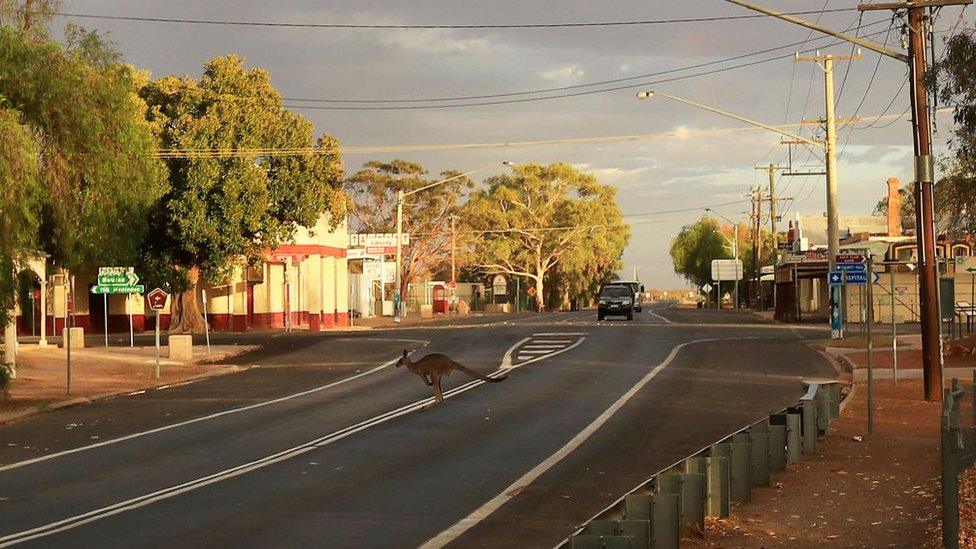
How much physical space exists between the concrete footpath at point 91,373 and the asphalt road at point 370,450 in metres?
1.22

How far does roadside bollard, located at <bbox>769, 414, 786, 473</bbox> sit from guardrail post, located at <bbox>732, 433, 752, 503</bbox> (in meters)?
1.80

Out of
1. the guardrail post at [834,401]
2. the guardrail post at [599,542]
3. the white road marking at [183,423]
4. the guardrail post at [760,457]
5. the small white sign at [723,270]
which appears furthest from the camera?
the small white sign at [723,270]

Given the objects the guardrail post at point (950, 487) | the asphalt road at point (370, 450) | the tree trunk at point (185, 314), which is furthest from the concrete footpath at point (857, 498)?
the tree trunk at point (185, 314)

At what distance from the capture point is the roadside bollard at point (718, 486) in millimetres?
12117

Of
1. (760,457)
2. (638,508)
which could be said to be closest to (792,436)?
(760,457)

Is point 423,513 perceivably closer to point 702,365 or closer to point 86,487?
point 86,487

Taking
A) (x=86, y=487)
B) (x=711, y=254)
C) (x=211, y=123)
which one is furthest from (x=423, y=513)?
(x=711, y=254)

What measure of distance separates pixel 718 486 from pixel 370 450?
23.7ft

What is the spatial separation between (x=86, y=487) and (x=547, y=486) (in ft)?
17.2

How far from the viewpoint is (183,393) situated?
29938mm

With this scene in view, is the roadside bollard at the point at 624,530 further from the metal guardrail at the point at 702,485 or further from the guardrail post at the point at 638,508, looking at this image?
the guardrail post at the point at 638,508

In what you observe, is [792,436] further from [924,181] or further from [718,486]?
[924,181]

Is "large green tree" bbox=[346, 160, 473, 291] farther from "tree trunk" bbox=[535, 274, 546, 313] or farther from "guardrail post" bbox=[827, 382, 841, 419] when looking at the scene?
"guardrail post" bbox=[827, 382, 841, 419]

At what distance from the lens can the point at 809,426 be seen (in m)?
17.2
